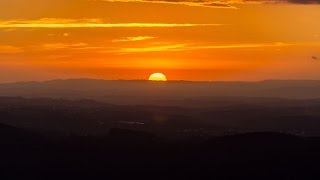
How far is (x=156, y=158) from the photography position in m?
150

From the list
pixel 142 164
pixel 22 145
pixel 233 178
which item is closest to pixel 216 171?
pixel 233 178

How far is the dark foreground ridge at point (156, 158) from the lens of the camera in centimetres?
13375

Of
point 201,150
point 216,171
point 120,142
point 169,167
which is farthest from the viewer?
point 120,142

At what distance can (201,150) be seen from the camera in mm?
154125

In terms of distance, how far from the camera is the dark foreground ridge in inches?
5266

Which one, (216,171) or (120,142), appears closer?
(216,171)

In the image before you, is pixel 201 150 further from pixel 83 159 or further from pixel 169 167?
pixel 83 159

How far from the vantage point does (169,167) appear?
468 feet

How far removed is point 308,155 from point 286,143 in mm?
Result: 15287

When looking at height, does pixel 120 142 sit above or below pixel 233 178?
above

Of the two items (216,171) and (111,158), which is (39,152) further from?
(216,171)

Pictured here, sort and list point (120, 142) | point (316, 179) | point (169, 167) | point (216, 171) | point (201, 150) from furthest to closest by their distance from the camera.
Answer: point (120, 142) → point (201, 150) → point (169, 167) → point (216, 171) → point (316, 179)

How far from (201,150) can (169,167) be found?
1397 centimetres

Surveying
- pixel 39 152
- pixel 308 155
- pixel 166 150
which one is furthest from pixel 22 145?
pixel 308 155
